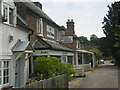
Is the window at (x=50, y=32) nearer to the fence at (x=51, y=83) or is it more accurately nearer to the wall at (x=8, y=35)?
the wall at (x=8, y=35)

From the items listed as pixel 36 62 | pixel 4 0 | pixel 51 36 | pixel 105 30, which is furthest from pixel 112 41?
pixel 4 0

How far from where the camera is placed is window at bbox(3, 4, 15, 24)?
11839 millimetres

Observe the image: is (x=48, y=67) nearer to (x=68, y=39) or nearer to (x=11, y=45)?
(x=11, y=45)

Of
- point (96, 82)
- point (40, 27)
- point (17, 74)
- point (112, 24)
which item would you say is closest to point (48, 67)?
point (17, 74)

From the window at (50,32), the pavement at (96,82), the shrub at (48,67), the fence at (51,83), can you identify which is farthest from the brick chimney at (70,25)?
the fence at (51,83)

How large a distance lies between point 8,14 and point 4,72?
3.67m

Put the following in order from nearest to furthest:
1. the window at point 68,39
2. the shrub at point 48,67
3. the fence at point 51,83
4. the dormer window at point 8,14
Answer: the fence at point 51,83, the dormer window at point 8,14, the shrub at point 48,67, the window at point 68,39

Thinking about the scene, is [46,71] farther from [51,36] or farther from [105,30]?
[105,30]

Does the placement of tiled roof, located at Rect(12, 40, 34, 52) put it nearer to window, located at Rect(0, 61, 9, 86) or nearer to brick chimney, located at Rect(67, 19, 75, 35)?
window, located at Rect(0, 61, 9, 86)

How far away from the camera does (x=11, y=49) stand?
1198 centimetres

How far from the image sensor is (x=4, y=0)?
11.8 metres

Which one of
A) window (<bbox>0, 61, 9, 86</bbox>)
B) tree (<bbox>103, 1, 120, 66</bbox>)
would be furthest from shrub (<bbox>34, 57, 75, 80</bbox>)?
tree (<bbox>103, 1, 120, 66</bbox>)

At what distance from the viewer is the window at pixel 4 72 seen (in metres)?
11.0

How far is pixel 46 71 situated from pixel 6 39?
4.14m
